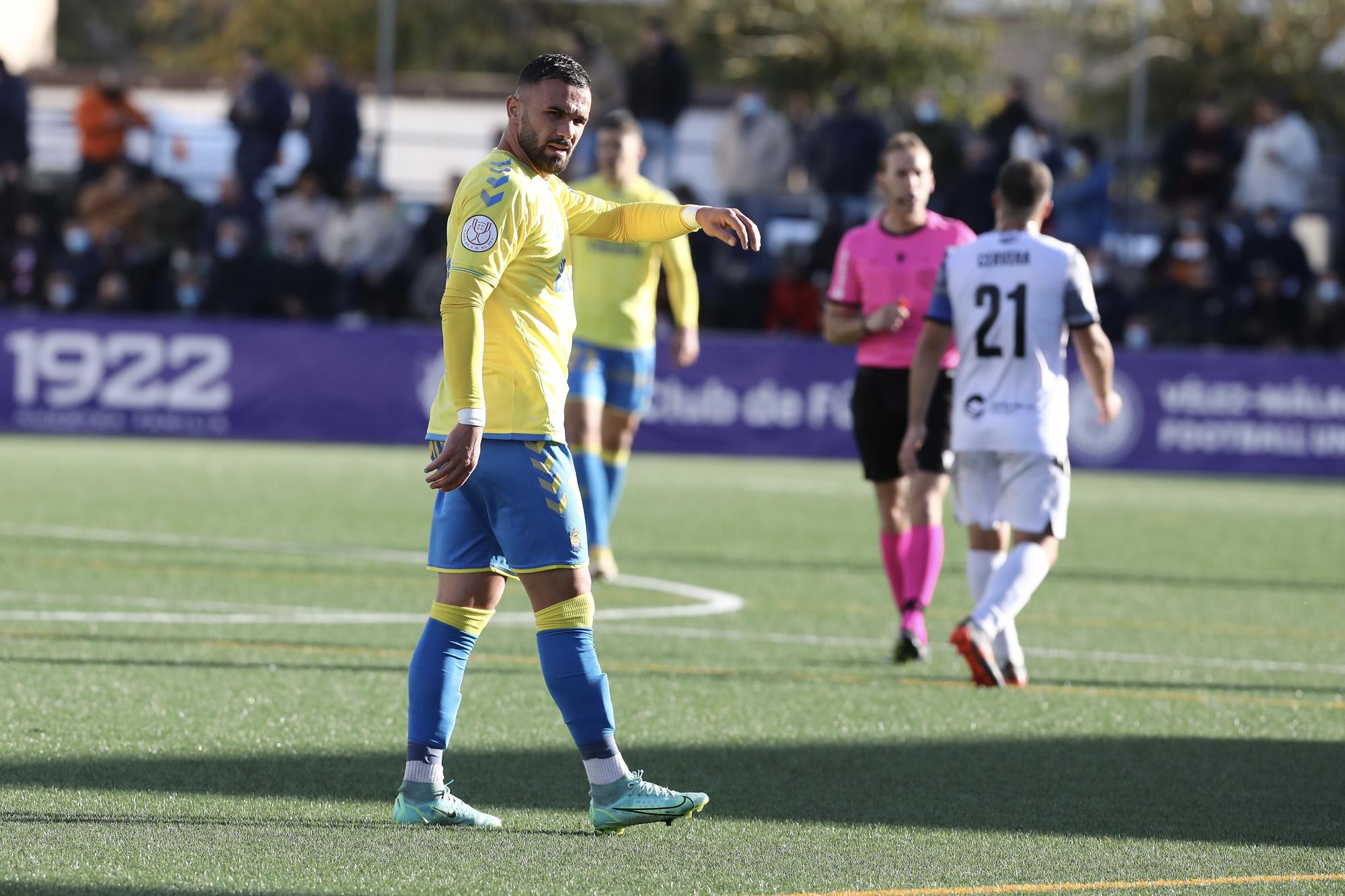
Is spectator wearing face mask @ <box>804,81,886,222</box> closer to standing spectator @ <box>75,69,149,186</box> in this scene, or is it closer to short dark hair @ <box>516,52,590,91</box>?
standing spectator @ <box>75,69,149,186</box>

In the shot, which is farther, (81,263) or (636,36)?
(636,36)

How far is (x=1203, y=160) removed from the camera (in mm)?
23344

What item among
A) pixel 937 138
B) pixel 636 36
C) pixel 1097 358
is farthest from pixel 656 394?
pixel 636 36

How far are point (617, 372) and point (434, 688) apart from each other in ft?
18.9

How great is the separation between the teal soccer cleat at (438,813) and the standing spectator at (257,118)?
1945 centimetres

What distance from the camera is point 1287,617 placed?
10375 mm

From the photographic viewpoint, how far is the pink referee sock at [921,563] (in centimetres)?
866

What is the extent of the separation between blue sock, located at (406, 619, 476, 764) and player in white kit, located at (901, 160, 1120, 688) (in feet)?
9.36

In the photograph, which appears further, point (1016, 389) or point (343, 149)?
point (343, 149)

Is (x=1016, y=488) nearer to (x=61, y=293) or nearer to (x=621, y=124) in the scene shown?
(x=621, y=124)

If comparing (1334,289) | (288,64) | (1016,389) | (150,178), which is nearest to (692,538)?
(1016,389)

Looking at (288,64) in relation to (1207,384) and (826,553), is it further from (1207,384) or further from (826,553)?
(826,553)

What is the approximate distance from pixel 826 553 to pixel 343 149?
12500mm

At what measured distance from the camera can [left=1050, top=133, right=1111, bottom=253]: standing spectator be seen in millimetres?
22297
